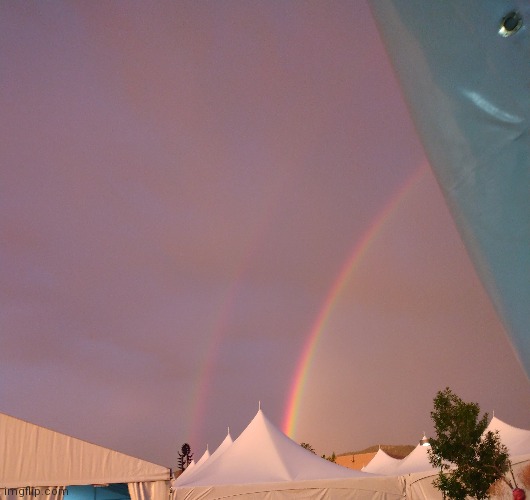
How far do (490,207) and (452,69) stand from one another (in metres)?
0.24

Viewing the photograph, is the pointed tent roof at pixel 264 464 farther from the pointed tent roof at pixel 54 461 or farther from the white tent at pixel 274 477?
the pointed tent roof at pixel 54 461

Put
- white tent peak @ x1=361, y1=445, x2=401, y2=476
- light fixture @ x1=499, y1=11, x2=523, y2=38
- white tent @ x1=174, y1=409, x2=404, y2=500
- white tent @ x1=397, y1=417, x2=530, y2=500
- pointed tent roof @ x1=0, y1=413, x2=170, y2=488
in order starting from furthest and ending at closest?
white tent peak @ x1=361, y1=445, x2=401, y2=476, white tent @ x1=397, y1=417, x2=530, y2=500, white tent @ x1=174, y1=409, x2=404, y2=500, pointed tent roof @ x1=0, y1=413, x2=170, y2=488, light fixture @ x1=499, y1=11, x2=523, y2=38

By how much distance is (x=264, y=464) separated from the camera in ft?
53.8

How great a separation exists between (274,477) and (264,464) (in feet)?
3.37

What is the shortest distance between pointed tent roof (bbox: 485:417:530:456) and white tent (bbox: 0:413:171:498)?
569 inches

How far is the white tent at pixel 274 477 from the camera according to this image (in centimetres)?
1466

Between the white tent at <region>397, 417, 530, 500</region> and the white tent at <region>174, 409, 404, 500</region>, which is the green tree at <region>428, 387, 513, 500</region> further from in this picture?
the white tent at <region>174, 409, 404, 500</region>

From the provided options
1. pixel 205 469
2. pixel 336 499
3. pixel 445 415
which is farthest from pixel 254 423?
pixel 445 415

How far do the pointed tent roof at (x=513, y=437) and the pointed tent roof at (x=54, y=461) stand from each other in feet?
47.8

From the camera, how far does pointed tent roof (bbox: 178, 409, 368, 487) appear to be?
50.5 ft

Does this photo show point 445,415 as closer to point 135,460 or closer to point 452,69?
point 135,460

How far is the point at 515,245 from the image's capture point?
0.91 m

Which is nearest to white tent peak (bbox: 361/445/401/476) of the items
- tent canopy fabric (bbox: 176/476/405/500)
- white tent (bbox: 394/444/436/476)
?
white tent (bbox: 394/444/436/476)

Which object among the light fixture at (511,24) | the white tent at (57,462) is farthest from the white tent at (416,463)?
the light fixture at (511,24)
